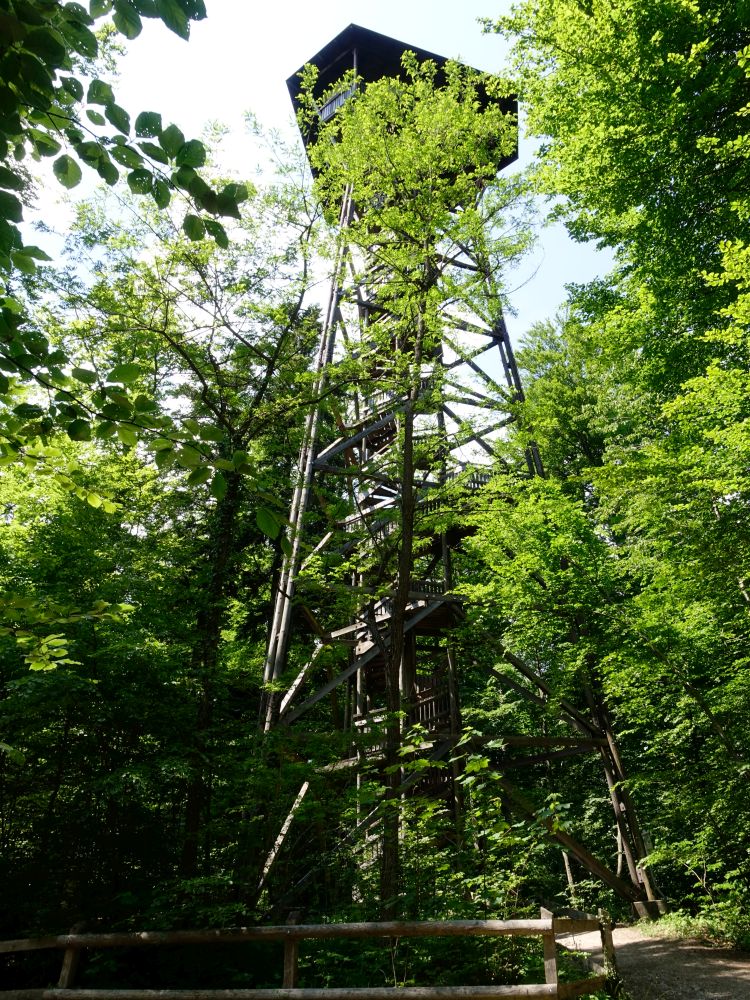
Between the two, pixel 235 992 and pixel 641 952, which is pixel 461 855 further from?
pixel 641 952

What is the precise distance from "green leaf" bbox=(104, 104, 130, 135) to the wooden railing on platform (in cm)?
424

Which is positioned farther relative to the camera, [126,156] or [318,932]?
[318,932]

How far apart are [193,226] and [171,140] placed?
0.19 meters

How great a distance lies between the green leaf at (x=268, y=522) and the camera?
5.64 feet

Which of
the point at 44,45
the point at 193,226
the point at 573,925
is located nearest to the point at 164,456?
the point at 193,226

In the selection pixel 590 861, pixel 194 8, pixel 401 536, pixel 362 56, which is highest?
pixel 362 56

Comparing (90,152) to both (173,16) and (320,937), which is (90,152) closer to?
(173,16)

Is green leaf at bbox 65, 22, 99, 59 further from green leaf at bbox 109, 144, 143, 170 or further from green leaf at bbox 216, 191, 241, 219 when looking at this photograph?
green leaf at bbox 216, 191, 241, 219

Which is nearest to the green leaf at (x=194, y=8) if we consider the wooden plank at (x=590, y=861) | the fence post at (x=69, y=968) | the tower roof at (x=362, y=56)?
the fence post at (x=69, y=968)

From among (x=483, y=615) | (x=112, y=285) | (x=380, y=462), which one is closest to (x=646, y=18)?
(x=380, y=462)

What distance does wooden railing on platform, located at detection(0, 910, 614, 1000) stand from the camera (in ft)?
12.6

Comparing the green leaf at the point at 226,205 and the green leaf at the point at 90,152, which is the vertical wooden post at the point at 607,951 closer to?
the green leaf at the point at 226,205

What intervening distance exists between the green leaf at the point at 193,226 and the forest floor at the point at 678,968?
294 inches

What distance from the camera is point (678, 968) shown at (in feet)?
25.9
